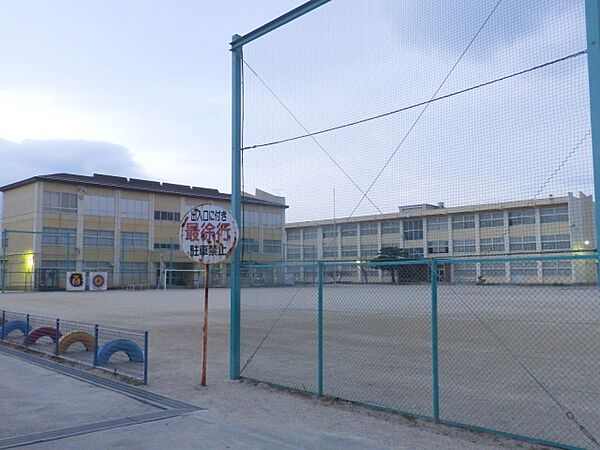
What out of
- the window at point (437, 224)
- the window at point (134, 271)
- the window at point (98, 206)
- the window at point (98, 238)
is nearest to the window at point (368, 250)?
the window at point (437, 224)

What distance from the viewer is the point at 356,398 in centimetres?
935

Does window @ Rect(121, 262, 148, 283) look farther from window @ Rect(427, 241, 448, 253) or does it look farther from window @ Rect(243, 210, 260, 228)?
window @ Rect(427, 241, 448, 253)

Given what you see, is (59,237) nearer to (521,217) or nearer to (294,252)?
(294,252)

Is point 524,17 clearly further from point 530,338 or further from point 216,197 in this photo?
point 216,197

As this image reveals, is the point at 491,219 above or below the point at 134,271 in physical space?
above

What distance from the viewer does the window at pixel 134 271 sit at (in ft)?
229

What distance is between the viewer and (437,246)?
8.91 metres

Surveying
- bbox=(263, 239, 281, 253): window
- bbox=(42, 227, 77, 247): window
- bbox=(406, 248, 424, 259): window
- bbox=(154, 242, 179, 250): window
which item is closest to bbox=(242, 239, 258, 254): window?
bbox=(263, 239, 281, 253): window

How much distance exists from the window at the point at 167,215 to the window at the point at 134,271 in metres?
6.31

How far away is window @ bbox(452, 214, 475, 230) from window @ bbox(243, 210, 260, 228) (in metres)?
4.60

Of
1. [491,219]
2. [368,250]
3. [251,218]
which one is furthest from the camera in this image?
[251,218]

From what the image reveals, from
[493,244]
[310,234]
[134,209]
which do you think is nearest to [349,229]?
[310,234]

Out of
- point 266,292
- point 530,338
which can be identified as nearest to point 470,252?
point 266,292

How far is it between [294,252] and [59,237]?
195ft
